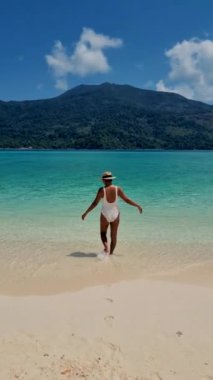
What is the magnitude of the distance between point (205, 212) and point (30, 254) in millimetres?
8417

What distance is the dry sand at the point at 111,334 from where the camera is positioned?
13.4 feet

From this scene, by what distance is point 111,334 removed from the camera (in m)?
4.88

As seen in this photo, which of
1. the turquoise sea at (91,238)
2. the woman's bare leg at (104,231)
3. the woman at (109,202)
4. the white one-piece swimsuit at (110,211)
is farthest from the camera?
the woman's bare leg at (104,231)

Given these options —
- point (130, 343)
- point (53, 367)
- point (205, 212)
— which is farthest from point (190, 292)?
point (205, 212)

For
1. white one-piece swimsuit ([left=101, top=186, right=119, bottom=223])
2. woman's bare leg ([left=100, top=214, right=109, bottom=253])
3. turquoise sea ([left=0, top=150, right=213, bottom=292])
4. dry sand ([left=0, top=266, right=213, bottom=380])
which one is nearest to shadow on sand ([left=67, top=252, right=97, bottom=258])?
turquoise sea ([left=0, top=150, right=213, bottom=292])

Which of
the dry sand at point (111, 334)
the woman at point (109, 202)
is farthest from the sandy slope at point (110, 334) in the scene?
the woman at point (109, 202)

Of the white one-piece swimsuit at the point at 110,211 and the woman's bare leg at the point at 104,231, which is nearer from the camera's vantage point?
the white one-piece swimsuit at the point at 110,211

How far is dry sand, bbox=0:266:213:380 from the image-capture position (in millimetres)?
4098

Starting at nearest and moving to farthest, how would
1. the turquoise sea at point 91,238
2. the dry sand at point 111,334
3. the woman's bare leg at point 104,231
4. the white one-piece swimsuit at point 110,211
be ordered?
the dry sand at point 111,334 < the turquoise sea at point 91,238 < the white one-piece swimsuit at point 110,211 < the woman's bare leg at point 104,231

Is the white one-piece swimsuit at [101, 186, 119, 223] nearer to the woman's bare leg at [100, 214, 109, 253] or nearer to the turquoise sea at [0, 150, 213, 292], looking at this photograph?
the woman's bare leg at [100, 214, 109, 253]

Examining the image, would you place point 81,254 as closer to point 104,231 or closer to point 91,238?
point 104,231

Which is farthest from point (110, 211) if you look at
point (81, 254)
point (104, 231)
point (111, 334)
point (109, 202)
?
point (111, 334)

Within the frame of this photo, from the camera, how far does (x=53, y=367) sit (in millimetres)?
4113

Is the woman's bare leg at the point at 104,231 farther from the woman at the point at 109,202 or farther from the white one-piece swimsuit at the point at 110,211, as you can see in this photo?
the white one-piece swimsuit at the point at 110,211
